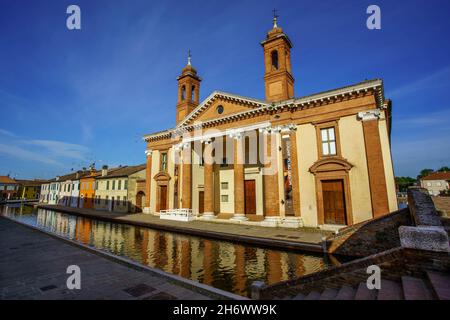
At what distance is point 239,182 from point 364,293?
16.2m

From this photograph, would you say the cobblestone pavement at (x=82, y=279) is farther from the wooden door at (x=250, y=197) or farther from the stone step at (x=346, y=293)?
the wooden door at (x=250, y=197)

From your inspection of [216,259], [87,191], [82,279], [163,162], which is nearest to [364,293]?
[216,259]

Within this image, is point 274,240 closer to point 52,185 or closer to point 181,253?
point 181,253

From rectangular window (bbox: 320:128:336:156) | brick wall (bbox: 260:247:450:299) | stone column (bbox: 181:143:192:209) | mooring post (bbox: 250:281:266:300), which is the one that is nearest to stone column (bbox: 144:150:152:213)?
stone column (bbox: 181:143:192:209)

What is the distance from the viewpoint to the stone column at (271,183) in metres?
17.8

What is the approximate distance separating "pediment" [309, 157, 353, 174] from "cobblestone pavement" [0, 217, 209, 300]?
45.0 feet

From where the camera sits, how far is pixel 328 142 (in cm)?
1686

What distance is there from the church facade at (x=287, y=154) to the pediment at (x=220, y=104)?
0.09 m

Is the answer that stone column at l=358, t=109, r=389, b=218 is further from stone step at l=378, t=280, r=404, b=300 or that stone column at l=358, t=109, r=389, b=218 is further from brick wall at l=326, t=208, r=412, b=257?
stone step at l=378, t=280, r=404, b=300

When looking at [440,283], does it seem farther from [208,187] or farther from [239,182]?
[208,187]

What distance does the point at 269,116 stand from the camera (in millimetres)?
19516

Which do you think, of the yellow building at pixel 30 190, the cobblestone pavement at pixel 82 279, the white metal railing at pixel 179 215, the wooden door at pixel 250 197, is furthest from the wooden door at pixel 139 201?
the yellow building at pixel 30 190

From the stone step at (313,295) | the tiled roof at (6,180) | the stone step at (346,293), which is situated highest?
the tiled roof at (6,180)

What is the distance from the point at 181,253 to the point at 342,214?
Answer: 11452 millimetres
